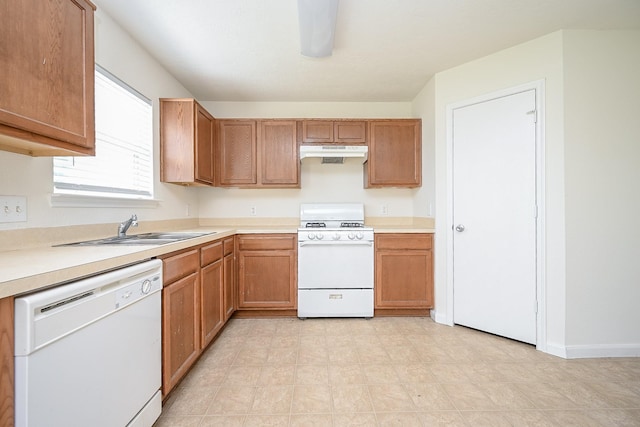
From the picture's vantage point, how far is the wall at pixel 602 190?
2.10m

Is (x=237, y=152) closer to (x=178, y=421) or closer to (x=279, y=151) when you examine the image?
(x=279, y=151)

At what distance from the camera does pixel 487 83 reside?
2486 millimetres

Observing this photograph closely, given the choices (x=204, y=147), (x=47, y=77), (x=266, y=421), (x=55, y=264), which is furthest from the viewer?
(x=204, y=147)

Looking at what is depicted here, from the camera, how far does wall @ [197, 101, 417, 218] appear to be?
137 inches

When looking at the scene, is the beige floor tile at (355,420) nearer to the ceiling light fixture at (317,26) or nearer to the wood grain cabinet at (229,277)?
the wood grain cabinet at (229,277)

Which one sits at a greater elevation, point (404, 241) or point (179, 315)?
point (404, 241)

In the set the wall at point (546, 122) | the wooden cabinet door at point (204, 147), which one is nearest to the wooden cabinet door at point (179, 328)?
the wooden cabinet door at point (204, 147)

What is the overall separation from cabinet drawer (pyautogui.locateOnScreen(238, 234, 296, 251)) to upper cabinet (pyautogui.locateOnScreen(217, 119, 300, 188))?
2.22 feet

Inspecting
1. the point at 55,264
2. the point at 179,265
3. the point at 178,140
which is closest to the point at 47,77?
the point at 55,264

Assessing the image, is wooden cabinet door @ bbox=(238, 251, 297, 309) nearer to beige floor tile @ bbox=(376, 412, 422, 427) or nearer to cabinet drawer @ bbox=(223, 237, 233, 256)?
cabinet drawer @ bbox=(223, 237, 233, 256)

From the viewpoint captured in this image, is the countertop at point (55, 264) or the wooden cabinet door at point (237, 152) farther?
the wooden cabinet door at point (237, 152)

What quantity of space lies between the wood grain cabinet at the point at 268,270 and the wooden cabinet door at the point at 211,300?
46 centimetres

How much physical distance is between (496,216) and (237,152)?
2660 millimetres

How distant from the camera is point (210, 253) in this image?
217cm
